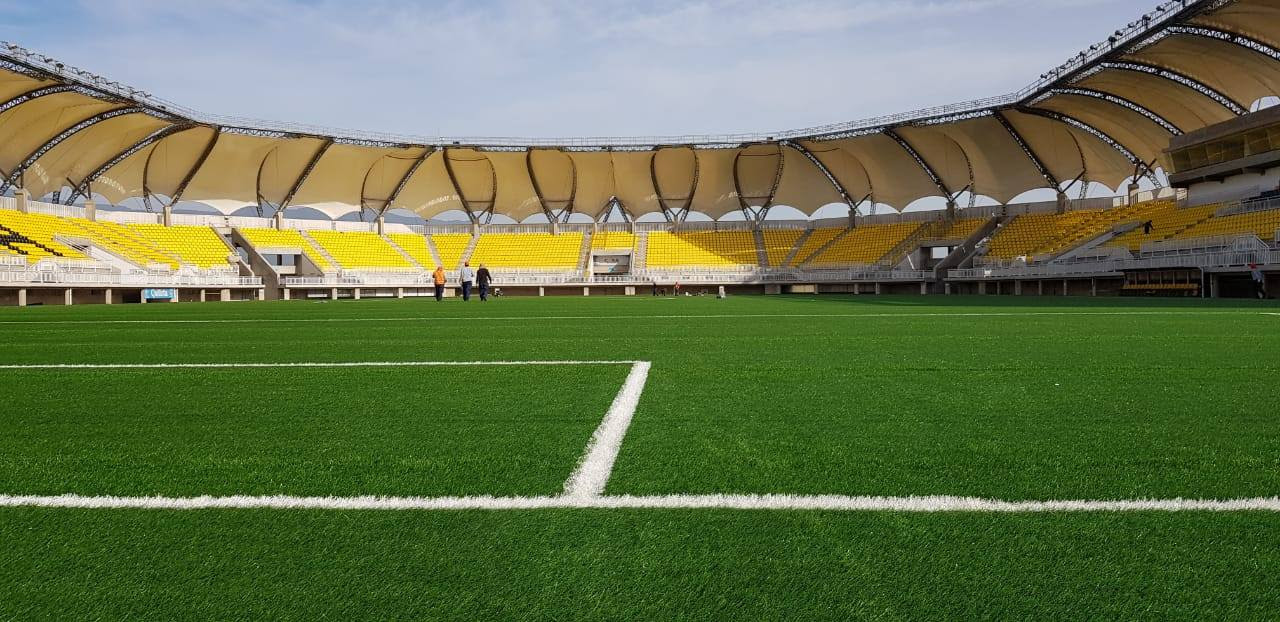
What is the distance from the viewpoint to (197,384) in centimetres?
462

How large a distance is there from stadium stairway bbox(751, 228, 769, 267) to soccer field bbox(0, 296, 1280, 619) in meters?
49.4

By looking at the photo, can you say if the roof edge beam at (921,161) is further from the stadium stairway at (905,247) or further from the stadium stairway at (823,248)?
the stadium stairway at (823,248)

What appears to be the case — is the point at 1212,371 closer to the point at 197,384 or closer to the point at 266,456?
the point at 266,456

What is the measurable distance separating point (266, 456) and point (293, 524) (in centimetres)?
85

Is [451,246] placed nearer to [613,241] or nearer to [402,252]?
[402,252]

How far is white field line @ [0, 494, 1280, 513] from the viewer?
6.99ft

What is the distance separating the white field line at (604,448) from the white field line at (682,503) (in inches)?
4.1

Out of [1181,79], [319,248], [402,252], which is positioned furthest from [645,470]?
[402,252]

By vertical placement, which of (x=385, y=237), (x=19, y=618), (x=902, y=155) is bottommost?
(x=19, y=618)

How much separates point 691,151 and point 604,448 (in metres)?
53.3

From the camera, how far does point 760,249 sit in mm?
55375

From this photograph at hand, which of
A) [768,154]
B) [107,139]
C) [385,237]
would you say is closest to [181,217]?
[107,139]

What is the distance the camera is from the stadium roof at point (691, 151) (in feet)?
106

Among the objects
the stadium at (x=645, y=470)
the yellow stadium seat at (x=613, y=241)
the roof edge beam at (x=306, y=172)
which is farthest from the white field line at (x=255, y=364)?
the yellow stadium seat at (x=613, y=241)
